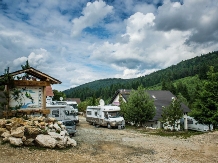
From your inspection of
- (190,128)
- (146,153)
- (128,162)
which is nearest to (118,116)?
(146,153)

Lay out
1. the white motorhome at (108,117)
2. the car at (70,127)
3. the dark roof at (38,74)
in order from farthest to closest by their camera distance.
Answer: the white motorhome at (108,117) → the car at (70,127) → the dark roof at (38,74)

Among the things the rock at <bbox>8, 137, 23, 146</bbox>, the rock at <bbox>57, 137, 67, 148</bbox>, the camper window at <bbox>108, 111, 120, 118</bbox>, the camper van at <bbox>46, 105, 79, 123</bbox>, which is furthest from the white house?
the rock at <bbox>8, 137, 23, 146</bbox>

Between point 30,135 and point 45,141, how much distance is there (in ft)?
3.78

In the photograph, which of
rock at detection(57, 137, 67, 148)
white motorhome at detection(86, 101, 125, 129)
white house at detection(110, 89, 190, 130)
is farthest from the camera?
white house at detection(110, 89, 190, 130)

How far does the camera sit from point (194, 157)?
1311 centimetres

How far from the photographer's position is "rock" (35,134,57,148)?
511 inches

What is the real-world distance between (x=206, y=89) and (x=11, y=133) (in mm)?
24812

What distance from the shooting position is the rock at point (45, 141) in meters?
13.0

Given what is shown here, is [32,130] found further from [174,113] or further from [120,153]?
[174,113]

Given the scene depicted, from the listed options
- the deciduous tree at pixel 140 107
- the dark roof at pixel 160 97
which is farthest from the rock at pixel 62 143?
the dark roof at pixel 160 97

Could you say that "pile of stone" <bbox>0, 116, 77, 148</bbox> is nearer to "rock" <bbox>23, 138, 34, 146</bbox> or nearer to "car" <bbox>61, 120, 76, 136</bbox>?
"rock" <bbox>23, 138, 34, 146</bbox>

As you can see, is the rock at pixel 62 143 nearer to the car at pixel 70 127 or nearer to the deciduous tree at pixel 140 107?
the car at pixel 70 127

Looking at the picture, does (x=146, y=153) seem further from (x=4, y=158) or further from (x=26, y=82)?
(x=26, y=82)

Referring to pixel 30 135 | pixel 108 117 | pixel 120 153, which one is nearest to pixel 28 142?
pixel 30 135
